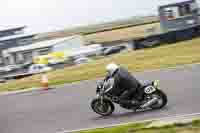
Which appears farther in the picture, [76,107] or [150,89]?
[76,107]

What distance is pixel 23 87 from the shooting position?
22109 millimetres

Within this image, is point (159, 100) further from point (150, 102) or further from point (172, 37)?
point (172, 37)

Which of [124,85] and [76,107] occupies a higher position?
[124,85]

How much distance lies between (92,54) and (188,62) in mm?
18847

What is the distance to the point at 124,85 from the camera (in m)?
A: 11.1

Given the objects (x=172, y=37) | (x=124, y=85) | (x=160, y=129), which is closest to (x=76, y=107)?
(x=124, y=85)

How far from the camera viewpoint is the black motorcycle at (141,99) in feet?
35.9

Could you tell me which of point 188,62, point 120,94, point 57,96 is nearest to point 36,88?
point 57,96

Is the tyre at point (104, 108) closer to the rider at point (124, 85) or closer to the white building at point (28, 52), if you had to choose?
the rider at point (124, 85)

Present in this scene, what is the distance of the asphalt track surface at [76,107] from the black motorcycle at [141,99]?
17 cm

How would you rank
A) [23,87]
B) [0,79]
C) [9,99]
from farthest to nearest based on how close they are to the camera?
1. [0,79]
2. [23,87]
3. [9,99]

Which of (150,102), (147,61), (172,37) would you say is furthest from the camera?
(172,37)

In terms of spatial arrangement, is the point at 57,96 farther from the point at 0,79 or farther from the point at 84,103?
the point at 0,79

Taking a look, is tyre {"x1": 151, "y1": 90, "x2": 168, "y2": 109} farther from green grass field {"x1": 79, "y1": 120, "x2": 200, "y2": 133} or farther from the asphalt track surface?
green grass field {"x1": 79, "y1": 120, "x2": 200, "y2": 133}
